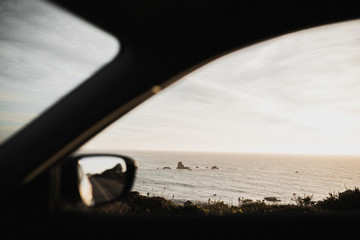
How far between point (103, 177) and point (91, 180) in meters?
0.07

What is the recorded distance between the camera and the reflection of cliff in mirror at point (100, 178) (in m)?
1.46

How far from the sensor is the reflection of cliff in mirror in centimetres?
146

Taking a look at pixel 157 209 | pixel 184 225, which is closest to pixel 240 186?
pixel 157 209

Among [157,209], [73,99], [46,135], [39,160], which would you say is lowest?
[157,209]

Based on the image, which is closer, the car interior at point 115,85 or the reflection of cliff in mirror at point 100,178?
the car interior at point 115,85

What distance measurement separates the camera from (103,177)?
149 cm

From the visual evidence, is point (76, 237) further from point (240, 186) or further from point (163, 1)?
point (240, 186)

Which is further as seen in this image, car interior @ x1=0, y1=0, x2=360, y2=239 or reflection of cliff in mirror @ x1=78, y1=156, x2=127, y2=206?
reflection of cliff in mirror @ x1=78, y1=156, x2=127, y2=206

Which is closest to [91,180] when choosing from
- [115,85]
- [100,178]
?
[100,178]

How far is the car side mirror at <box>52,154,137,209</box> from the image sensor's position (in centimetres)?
141

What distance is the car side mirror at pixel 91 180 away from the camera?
1.41 meters

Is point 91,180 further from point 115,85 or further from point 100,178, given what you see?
point 115,85

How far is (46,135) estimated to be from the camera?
1321 millimetres

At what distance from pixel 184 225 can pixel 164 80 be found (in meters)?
1.10
